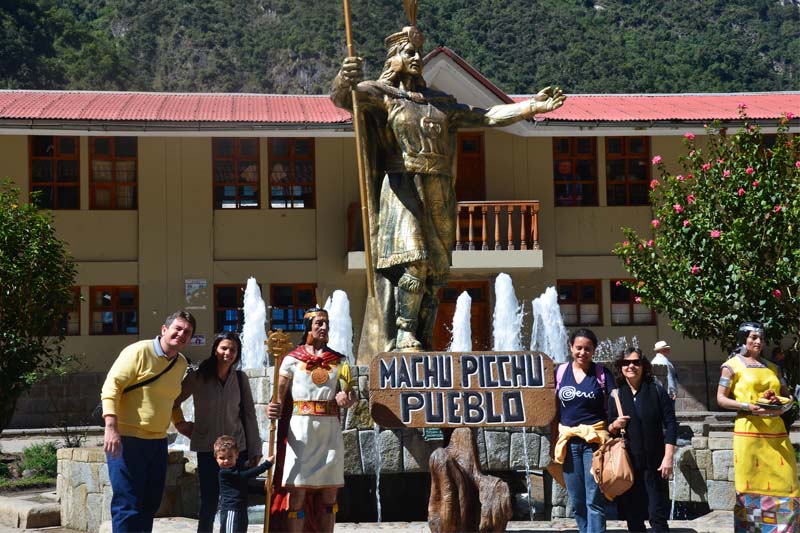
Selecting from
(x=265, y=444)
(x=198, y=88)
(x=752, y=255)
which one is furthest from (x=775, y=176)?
(x=198, y=88)

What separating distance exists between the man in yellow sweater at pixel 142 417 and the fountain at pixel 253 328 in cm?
1144

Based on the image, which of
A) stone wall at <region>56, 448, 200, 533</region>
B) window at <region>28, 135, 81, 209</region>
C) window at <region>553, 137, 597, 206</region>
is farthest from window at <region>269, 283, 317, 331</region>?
stone wall at <region>56, 448, 200, 533</region>

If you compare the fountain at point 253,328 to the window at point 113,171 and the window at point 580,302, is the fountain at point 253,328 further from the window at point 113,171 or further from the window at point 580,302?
the window at point 580,302

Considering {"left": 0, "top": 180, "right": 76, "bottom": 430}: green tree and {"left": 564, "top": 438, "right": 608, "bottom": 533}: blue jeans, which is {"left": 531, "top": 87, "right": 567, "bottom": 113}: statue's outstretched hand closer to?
{"left": 564, "top": 438, "right": 608, "bottom": 533}: blue jeans

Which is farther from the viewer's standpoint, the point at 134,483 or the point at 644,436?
the point at 644,436

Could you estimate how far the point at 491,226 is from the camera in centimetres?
2223

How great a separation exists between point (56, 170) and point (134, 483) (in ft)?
55.5

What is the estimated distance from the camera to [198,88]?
189 feet

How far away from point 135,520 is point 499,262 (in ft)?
52.4

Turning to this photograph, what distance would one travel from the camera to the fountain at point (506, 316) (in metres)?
22.0

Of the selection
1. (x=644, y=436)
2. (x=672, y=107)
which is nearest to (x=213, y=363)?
(x=644, y=436)

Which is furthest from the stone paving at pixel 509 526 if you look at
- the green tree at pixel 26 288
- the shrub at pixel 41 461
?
the green tree at pixel 26 288

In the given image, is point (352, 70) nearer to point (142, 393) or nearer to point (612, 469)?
point (142, 393)

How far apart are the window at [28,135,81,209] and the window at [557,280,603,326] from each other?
9.61 metres
